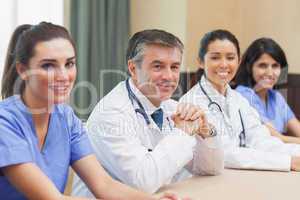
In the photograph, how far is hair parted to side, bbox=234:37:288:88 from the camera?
277 cm

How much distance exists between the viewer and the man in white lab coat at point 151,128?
1497 mm

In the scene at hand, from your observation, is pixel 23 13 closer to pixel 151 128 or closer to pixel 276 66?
pixel 151 128

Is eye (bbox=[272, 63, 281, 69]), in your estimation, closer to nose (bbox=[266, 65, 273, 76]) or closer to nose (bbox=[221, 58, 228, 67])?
nose (bbox=[266, 65, 273, 76])

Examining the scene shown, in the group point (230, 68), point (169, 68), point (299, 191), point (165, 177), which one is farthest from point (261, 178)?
point (230, 68)

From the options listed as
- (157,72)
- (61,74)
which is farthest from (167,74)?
(61,74)

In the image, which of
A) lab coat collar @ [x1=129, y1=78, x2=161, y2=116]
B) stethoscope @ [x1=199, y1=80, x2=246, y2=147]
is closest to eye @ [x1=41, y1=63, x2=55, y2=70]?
lab coat collar @ [x1=129, y1=78, x2=161, y2=116]

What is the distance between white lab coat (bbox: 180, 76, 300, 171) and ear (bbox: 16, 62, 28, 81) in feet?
3.11

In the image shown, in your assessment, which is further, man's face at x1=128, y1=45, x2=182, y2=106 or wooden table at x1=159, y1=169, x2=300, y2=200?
man's face at x1=128, y1=45, x2=182, y2=106

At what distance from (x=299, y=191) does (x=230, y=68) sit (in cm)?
98

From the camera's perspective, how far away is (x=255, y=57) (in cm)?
280

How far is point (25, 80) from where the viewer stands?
4.30ft

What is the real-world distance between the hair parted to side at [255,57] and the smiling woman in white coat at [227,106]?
0.48m

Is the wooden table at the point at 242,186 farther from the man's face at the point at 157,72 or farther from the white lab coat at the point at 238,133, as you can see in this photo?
the man's face at the point at 157,72

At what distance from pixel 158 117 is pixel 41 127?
0.53 meters
